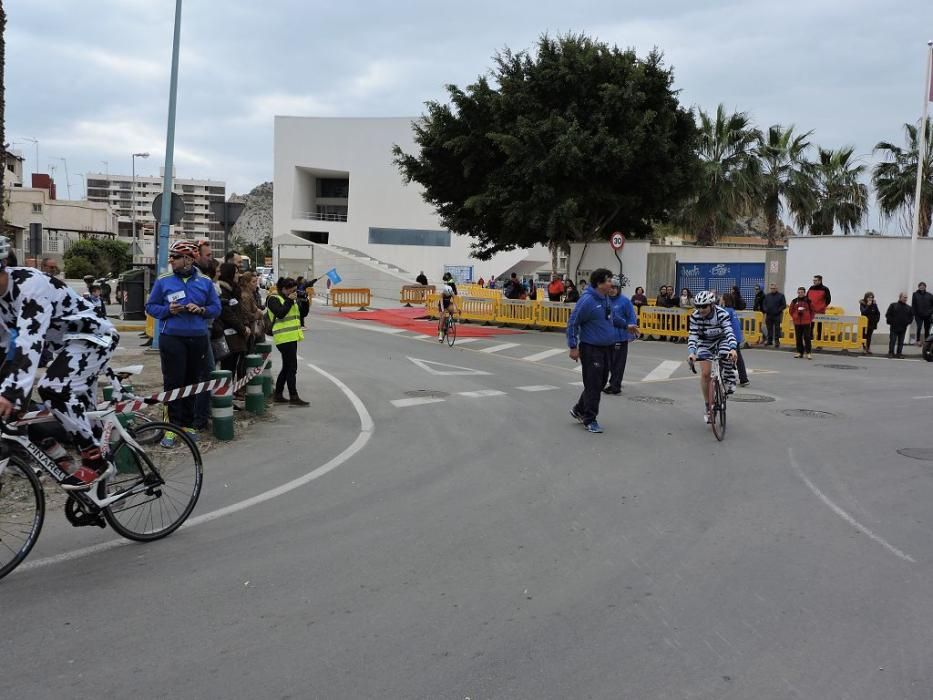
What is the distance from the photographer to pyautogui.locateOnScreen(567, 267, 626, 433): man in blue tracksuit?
10344mm

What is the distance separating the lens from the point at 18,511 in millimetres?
4828

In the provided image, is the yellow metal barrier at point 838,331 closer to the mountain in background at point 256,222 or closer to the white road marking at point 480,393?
the white road marking at point 480,393

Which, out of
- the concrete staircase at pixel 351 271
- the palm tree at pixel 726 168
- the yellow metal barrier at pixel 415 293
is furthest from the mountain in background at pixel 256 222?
the palm tree at pixel 726 168

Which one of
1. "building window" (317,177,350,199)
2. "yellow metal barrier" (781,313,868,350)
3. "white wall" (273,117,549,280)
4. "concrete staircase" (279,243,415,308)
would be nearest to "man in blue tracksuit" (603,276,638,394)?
"yellow metal barrier" (781,313,868,350)

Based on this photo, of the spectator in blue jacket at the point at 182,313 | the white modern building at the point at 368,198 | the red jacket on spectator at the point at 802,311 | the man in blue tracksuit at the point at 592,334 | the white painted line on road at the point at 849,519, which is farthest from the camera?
the white modern building at the point at 368,198

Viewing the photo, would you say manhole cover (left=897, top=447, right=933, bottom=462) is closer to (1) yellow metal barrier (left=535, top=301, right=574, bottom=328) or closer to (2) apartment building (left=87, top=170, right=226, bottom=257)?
(1) yellow metal barrier (left=535, top=301, right=574, bottom=328)

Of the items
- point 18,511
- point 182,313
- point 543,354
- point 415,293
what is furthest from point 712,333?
point 415,293

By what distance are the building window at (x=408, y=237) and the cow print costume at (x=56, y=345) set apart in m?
66.1

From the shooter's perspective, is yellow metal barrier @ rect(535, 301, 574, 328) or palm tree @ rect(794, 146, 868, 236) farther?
palm tree @ rect(794, 146, 868, 236)

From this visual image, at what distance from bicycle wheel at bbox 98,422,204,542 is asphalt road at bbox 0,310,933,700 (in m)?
0.17

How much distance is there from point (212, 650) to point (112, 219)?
11329cm

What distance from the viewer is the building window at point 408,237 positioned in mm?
70938

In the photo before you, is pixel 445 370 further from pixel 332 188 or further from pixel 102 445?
pixel 332 188

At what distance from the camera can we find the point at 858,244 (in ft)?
81.1
